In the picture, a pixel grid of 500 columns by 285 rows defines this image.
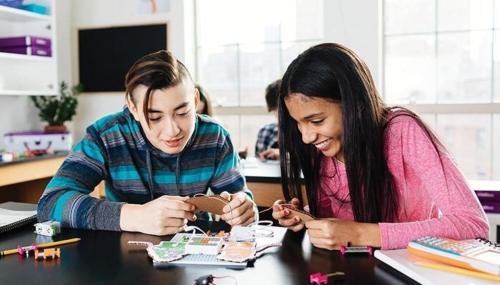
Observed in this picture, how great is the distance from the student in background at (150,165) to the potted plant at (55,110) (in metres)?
2.36

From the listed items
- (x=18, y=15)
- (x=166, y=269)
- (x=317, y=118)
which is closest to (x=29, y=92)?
(x=18, y=15)

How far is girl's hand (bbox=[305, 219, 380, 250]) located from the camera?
41.1 inches

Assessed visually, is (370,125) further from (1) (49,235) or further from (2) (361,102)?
(1) (49,235)

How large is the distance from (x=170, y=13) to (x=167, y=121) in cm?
259

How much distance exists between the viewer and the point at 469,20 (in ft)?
10.7

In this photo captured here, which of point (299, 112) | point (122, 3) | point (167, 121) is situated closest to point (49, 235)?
point (167, 121)

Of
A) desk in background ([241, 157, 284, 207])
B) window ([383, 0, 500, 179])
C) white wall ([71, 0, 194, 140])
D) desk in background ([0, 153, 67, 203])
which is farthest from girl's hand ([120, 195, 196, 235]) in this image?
white wall ([71, 0, 194, 140])

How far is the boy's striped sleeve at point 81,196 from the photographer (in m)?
1.25

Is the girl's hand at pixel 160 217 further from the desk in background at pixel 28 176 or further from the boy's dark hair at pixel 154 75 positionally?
the desk in background at pixel 28 176

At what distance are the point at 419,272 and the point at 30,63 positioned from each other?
10.9 feet

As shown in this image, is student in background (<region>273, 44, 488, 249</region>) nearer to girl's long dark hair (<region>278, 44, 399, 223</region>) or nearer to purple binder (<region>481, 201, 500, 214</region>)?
girl's long dark hair (<region>278, 44, 399, 223</region>)

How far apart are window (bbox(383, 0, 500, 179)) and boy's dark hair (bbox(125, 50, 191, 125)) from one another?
7.66ft

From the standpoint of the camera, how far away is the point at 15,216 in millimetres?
1359

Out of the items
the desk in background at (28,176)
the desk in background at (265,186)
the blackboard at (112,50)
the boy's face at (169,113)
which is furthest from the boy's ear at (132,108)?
the blackboard at (112,50)
